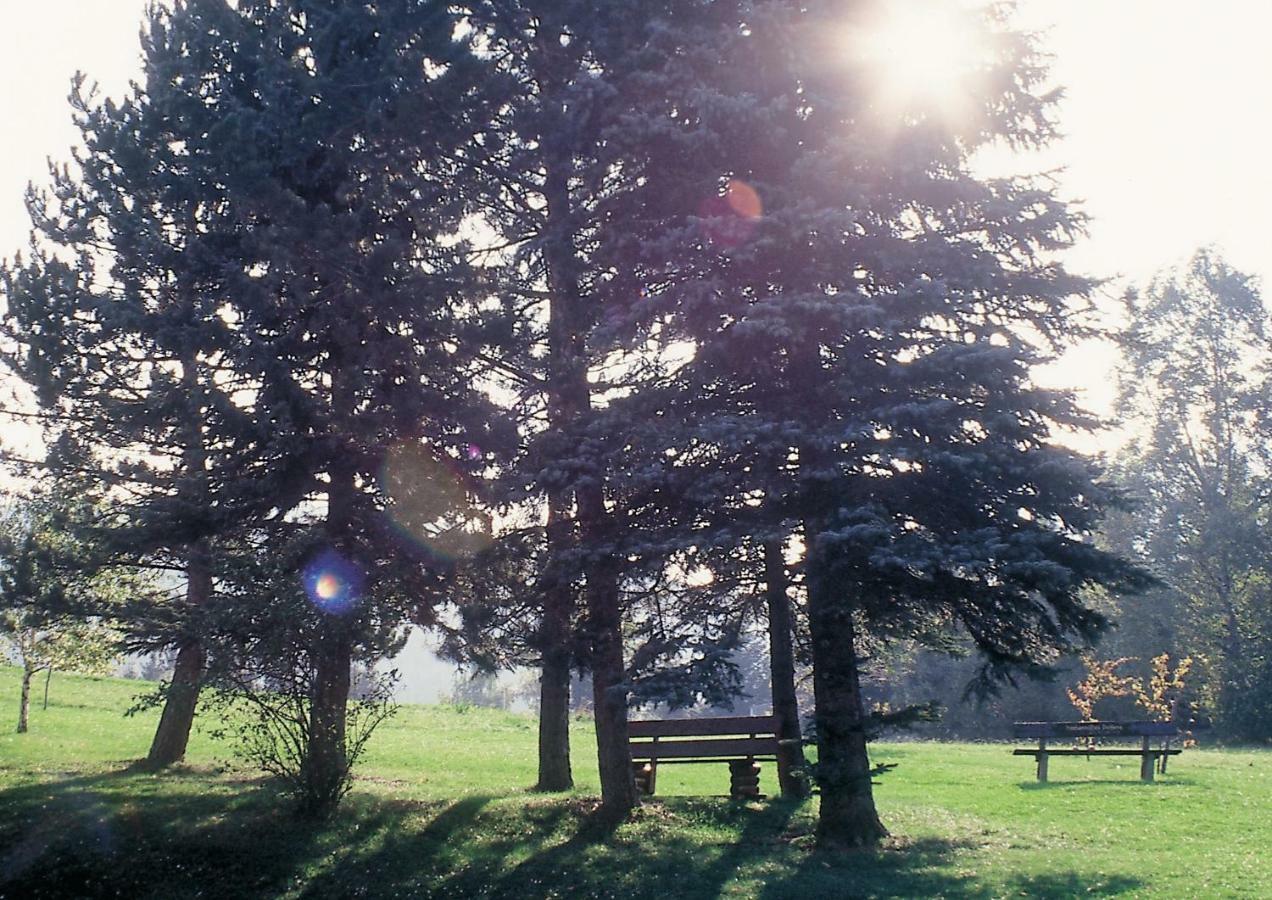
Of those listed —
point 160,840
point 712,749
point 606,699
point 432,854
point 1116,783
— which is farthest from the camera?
point 1116,783

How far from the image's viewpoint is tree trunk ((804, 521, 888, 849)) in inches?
445

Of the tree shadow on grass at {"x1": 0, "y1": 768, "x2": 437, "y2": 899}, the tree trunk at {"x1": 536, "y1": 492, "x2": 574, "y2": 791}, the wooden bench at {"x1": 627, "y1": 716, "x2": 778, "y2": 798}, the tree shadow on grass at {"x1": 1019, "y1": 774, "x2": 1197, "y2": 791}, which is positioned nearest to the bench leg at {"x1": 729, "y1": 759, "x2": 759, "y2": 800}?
the wooden bench at {"x1": 627, "y1": 716, "x2": 778, "y2": 798}

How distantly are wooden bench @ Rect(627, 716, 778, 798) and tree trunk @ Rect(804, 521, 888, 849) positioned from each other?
3490 millimetres

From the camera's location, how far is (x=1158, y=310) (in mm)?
40281

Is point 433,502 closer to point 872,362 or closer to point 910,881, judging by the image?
point 872,362

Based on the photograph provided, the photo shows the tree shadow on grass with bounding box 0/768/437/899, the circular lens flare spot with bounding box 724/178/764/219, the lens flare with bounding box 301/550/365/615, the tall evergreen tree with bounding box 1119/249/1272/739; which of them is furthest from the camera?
the tall evergreen tree with bounding box 1119/249/1272/739

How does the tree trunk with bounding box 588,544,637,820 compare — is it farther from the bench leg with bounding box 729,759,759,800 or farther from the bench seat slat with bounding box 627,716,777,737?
the bench leg with bounding box 729,759,759,800

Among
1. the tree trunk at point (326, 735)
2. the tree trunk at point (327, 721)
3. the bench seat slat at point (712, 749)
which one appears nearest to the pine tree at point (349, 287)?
the tree trunk at point (327, 721)

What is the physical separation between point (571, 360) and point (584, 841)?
6222mm

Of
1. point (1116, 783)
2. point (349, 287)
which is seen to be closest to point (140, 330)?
point (349, 287)

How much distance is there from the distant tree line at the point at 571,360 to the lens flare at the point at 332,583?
0.18ft

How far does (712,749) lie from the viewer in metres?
15.2

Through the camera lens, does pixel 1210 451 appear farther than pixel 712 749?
Yes

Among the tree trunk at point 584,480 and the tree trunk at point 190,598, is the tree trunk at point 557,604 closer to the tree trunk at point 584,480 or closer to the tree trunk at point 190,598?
the tree trunk at point 584,480
